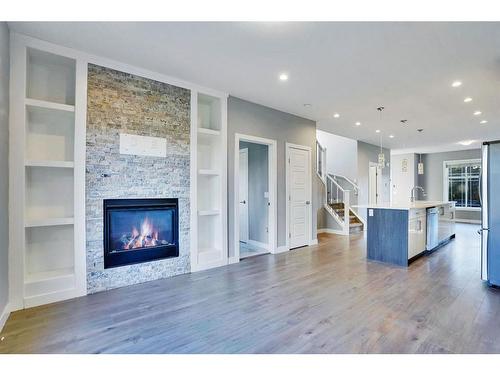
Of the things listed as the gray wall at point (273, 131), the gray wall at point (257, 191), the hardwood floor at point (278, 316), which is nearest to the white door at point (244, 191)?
the gray wall at point (257, 191)

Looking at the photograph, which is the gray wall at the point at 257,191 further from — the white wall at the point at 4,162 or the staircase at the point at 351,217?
the white wall at the point at 4,162

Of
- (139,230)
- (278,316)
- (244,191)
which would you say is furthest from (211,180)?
(278,316)

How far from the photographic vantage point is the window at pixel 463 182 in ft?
35.0

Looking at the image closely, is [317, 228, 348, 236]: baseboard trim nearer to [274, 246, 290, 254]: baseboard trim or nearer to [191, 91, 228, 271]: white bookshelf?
[274, 246, 290, 254]: baseboard trim

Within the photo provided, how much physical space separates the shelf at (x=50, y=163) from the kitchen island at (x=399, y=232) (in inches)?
179

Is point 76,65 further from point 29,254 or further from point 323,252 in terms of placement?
point 323,252

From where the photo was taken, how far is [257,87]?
4.27 metres

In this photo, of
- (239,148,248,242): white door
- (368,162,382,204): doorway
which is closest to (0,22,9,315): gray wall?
(239,148,248,242): white door

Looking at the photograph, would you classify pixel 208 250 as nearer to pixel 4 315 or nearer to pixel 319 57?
pixel 4 315

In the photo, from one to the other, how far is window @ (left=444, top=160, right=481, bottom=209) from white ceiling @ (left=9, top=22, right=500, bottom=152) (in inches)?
270

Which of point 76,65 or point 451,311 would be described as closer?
point 451,311
